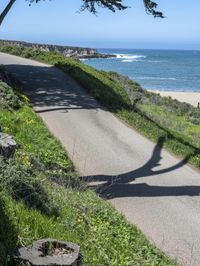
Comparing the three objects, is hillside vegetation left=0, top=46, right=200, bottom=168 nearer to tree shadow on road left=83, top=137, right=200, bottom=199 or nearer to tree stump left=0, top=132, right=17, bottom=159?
tree shadow on road left=83, top=137, right=200, bottom=199

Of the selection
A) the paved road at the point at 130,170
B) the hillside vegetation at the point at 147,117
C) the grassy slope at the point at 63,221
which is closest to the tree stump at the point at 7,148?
the grassy slope at the point at 63,221

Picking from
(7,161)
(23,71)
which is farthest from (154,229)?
(23,71)

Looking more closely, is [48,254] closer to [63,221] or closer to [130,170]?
[63,221]

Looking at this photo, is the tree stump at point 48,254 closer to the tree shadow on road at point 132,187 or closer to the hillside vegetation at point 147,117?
the tree shadow on road at point 132,187

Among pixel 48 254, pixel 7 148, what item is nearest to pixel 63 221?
pixel 7 148

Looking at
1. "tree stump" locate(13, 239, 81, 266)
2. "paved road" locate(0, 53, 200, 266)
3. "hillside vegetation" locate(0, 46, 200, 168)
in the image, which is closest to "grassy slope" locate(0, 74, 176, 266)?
"tree stump" locate(13, 239, 81, 266)

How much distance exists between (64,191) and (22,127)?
5866mm

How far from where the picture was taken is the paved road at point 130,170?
1027cm

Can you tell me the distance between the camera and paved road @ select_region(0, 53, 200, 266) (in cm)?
1027

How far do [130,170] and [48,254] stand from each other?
8836 mm

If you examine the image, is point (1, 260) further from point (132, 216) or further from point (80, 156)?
point (80, 156)

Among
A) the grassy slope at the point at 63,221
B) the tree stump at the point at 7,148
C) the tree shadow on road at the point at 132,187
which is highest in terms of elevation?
the tree stump at the point at 7,148

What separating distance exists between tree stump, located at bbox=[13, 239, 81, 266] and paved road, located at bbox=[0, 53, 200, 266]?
141 inches

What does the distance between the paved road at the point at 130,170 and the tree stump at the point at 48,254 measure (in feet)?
11.8
